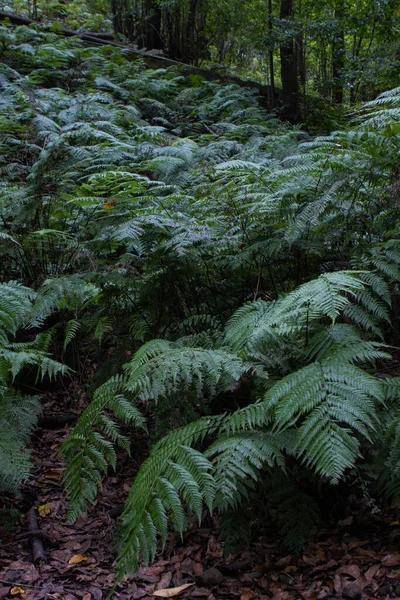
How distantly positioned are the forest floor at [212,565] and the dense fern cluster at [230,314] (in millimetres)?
146

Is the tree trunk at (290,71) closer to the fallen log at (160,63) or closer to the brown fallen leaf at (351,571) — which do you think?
the fallen log at (160,63)

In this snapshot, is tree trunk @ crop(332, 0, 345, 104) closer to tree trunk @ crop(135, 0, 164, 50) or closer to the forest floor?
tree trunk @ crop(135, 0, 164, 50)

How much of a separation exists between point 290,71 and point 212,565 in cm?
945

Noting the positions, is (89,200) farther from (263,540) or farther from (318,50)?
(318,50)

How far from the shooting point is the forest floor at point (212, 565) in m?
2.01

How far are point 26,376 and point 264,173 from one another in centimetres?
208

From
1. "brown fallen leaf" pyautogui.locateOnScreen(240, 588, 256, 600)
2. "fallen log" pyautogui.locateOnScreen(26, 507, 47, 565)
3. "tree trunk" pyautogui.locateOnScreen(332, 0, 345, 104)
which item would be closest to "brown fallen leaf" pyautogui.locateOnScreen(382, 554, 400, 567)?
"brown fallen leaf" pyautogui.locateOnScreen(240, 588, 256, 600)

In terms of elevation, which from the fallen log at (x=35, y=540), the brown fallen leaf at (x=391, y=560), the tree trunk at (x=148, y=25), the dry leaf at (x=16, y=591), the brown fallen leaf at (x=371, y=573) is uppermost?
the tree trunk at (x=148, y=25)

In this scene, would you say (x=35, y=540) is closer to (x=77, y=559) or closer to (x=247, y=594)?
(x=77, y=559)

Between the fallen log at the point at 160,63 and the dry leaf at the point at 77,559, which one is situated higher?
the fallen log at the point at 160,63

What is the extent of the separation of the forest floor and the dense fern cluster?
15 centimetres

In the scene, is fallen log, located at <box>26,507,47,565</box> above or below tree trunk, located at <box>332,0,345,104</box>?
below

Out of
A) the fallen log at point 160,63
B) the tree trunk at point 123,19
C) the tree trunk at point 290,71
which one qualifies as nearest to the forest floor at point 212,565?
the tree trunk at point 290,71

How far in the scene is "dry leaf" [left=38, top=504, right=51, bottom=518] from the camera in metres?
2.63
